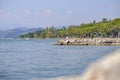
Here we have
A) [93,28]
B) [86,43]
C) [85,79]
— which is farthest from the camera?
[93,28]

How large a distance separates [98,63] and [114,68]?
0.17 metres

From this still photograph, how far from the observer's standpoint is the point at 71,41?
464ft

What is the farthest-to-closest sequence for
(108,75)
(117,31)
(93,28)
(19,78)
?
1. (93,28)
2. (117,31)
3. (19,78)
4. (108,75)

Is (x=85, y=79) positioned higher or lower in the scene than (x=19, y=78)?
higher

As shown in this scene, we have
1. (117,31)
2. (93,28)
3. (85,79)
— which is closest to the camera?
(85,79)

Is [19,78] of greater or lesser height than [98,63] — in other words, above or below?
below

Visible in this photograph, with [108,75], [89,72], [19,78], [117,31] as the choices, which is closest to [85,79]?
[89,72]

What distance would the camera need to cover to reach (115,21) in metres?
166

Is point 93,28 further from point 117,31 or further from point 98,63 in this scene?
point 98,63

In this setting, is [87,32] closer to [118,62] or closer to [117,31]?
[117,31]

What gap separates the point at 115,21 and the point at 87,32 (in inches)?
768

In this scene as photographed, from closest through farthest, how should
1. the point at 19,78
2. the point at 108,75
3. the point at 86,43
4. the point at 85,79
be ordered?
1. the point at 108,75
2. the point at 85,79
3. the point at 19,78
4. the point at 86,43

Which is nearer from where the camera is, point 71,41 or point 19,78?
point 19,78

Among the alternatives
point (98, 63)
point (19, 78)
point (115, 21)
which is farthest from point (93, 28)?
point (98, 63)
